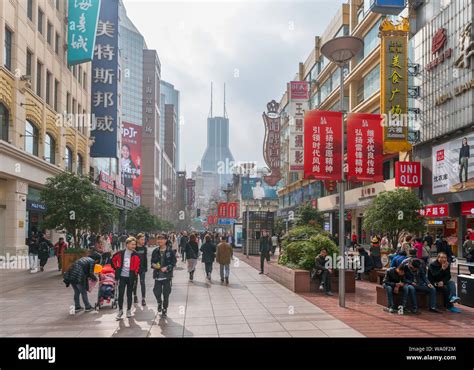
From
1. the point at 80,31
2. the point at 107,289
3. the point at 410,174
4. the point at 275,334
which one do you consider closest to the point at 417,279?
the point at 275,334

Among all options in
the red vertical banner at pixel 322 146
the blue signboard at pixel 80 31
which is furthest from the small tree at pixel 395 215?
the blue signboard at pixel 80 31

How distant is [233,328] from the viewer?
8.70 m

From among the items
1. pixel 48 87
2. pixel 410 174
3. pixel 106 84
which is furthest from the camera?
pixel 106 84

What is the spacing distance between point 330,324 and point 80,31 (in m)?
29.8

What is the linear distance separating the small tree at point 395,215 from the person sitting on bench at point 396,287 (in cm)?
1064

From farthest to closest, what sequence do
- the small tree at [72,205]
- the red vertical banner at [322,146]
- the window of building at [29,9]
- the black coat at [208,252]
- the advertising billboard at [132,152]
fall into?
the advertising billboard at [132,152] → the window of building at [29,9] → the small tree at [72,205] → the black coat at [208,252] → the red vertical banner at [322,146]

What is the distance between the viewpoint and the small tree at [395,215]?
68.0ft

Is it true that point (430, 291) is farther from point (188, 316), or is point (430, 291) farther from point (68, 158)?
point (68, 158)

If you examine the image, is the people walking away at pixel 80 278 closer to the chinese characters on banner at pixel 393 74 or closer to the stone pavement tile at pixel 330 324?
the stone pavement tile at pixel 330 324

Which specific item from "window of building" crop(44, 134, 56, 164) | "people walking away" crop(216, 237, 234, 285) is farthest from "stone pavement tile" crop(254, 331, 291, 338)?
"window of building" crop(44, 134, 56, 164)

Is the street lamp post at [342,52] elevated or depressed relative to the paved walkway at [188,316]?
elevated

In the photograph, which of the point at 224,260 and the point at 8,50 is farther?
the point at 8,50
